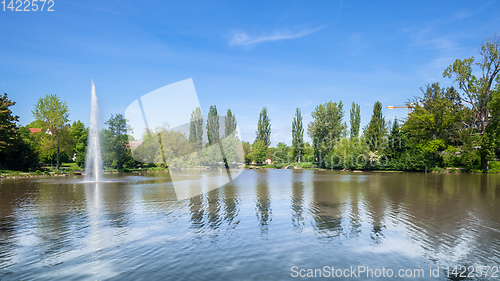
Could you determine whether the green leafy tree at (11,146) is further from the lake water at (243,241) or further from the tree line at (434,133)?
the tree line at (434,133)

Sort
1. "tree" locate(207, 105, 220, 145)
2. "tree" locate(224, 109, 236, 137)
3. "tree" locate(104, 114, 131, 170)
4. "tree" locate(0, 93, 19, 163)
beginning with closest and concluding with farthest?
"tree" locate(0, 93, 19, 163) < "tree" locate(104, 114, 131, 170) < "tree" locate(207, 105, 220, 145) < "tree" locate(224, 109, 236, 137)

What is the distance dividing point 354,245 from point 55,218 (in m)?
11.2

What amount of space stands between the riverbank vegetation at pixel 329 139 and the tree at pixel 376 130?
0.18 meters

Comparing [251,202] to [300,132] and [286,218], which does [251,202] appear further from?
[300,132]

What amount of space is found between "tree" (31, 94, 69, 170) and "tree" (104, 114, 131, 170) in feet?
29.2

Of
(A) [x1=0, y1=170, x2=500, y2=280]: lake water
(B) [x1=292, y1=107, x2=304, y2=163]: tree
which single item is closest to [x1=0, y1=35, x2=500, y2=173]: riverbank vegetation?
(B) [x1=292, y1=107, x2=304, y2=163]: tree

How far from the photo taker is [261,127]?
8912 centimetres

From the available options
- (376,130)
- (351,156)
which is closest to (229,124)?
(351,156)

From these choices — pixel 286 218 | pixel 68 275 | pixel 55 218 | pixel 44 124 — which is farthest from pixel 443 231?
pixel 44 124

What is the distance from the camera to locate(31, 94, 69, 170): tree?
4894cm

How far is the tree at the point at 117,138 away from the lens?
57.6 meters

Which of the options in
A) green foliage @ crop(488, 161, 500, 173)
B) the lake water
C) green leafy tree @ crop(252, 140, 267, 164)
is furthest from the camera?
green leafy tree @ crop(252, 140, 267, 164)

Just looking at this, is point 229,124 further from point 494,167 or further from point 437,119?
point 494,167

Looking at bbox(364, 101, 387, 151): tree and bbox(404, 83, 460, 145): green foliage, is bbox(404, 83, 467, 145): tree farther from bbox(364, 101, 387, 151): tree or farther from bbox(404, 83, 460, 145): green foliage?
bbox(364, 101, 387, 151): tree
